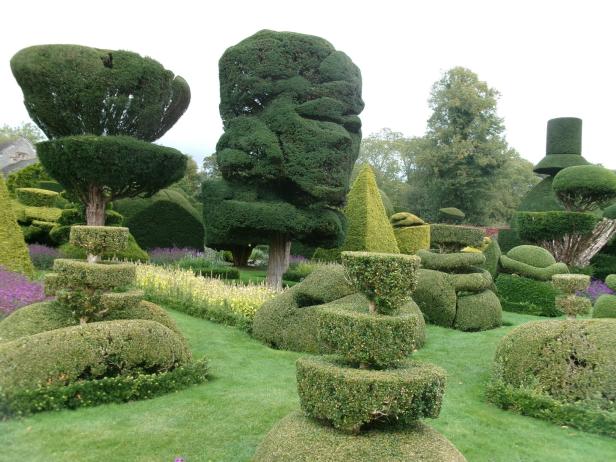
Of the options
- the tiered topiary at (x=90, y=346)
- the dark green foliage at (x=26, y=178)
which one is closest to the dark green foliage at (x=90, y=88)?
the dark green foliage at (x=26, y=178)

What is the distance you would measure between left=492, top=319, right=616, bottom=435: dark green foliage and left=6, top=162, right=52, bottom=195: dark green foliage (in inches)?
934

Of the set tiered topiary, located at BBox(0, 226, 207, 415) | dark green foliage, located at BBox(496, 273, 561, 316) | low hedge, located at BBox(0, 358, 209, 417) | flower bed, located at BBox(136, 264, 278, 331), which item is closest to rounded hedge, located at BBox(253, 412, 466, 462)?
low hedge, located at BBox(0, 358, 209, 417)

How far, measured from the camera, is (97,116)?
733 inches

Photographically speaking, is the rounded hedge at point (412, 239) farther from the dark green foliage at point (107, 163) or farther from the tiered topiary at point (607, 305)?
the tiered topiary at point (607, 305)

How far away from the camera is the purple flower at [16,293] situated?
9097mm

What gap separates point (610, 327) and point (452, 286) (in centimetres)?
485

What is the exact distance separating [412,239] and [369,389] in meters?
18.2

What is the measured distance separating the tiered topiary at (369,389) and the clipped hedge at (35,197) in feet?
65.3

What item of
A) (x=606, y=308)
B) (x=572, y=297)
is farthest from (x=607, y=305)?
(x=572, y=297)

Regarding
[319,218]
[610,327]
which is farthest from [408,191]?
[610,327]

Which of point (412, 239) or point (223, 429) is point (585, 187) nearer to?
point (412, 239)

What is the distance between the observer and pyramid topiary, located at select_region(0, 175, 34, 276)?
484 inches

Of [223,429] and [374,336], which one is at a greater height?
[374,336]

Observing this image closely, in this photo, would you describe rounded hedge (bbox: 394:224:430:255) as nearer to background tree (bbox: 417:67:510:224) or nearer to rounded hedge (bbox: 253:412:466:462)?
background tree (bbox: 417:67:510:224)
